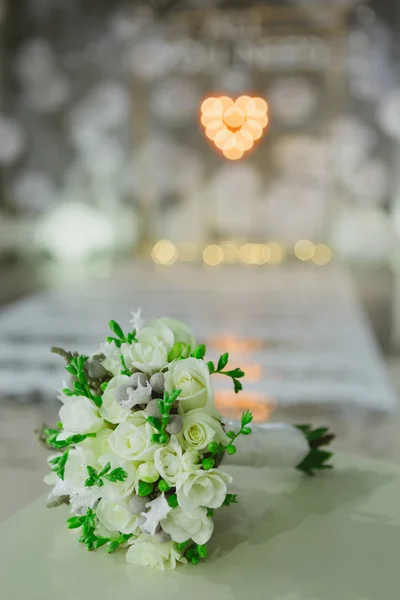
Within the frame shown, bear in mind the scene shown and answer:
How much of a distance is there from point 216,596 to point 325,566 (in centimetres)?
15

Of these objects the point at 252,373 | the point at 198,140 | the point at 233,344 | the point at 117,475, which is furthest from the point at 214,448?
the point at 198,140

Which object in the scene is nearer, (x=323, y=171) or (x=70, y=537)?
(x=70, y=537)

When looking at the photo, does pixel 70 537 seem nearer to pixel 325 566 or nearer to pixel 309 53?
pixel 325 566

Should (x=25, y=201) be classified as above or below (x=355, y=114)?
below

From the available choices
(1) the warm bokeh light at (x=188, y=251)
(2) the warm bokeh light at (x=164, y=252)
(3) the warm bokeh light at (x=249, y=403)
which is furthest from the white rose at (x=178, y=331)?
(1) the warm bokeh light at (x=188, y=251)

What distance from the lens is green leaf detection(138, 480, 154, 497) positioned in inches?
36.0

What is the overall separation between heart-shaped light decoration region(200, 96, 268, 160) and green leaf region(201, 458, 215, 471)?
6.24 metres

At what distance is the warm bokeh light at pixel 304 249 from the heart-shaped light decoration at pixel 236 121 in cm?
104

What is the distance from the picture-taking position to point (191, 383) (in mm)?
944

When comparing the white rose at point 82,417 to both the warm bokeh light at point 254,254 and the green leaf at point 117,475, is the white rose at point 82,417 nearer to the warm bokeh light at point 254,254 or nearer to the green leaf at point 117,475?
the green leaf at point 117,475

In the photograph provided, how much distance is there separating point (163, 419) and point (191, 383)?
6 cm

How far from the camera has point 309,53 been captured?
7035 millimetres

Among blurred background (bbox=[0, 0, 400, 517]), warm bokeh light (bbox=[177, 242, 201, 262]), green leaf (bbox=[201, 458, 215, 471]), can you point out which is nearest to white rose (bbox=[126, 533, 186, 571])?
green leaf (bbox=[201, 458, 215, 471])

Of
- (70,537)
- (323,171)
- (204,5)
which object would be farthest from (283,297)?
(70,537)
